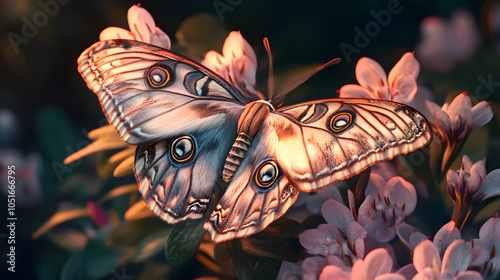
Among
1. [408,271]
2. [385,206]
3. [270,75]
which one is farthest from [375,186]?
[270,75]

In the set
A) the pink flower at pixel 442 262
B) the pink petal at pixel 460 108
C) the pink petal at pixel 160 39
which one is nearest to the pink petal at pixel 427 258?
the pink flower at pixel 442 262

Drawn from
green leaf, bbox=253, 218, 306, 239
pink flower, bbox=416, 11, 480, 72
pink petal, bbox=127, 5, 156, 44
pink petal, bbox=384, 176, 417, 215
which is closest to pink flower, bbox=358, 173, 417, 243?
pink petal, bbox=384, 176, 417, 215

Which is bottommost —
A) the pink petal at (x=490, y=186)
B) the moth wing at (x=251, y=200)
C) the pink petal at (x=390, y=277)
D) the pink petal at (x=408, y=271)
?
the pink petal at (x=408, y=271)

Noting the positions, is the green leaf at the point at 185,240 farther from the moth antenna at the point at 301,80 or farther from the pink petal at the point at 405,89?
the pink petal at the point at 405,89

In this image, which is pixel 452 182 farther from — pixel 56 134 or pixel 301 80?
pixel 56 134

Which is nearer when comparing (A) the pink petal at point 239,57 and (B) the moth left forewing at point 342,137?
(B) the moth left forewing at point 342,137

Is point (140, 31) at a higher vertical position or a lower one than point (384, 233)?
higher

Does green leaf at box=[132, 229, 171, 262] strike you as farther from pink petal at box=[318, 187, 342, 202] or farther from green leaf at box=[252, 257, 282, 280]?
pink petal at box=[318, 187, 342, 202]
